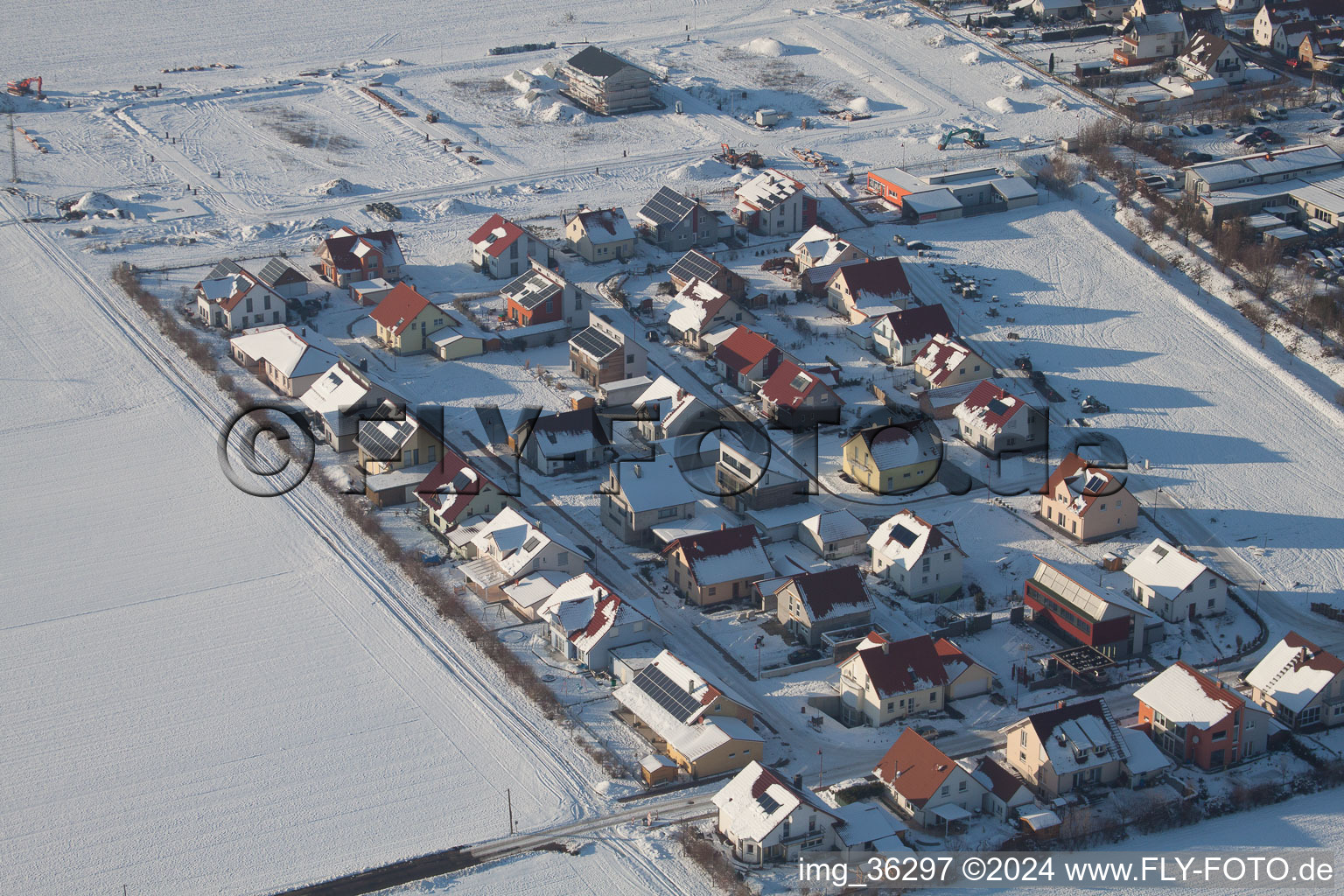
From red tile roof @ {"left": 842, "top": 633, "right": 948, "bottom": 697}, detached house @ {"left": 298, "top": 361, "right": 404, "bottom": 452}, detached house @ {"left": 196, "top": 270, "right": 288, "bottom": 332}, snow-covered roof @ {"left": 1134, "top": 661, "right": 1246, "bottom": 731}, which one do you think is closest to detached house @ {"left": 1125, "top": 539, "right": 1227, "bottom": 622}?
snow-covered roof @ {"left": 1134, "top": 661, "right": 1246, "bottom": 731}

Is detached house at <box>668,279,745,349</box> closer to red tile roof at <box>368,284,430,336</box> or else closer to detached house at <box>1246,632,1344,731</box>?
red tile roof at <box>368,284,430,336</box>

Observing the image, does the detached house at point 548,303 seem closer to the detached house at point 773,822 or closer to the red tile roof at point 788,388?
the red tile roof at point 788,388

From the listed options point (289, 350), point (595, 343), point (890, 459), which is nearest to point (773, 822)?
point (890, 459)

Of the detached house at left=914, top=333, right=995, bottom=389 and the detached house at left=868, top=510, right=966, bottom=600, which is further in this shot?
the detached house at left=914, top=333, right=995, bottom=389

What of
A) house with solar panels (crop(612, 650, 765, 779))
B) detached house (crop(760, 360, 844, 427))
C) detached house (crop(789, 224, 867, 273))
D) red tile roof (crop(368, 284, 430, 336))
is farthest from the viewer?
detached house (crop(789, 224, 867, 273))

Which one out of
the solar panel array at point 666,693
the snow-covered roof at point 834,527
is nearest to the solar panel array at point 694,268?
the snow-covered roof at point 834,527

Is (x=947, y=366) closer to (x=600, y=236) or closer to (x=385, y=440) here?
(x=600, y=236)
